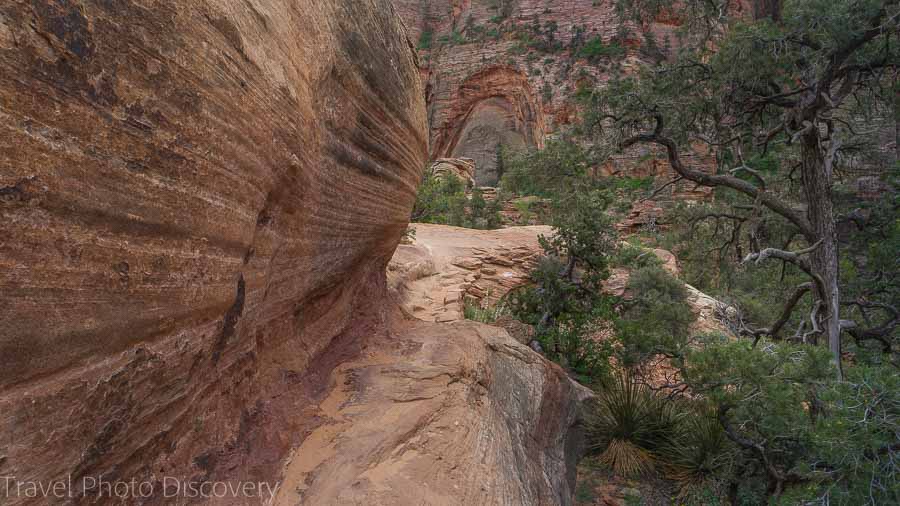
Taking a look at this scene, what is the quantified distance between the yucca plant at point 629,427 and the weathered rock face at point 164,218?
503 cm

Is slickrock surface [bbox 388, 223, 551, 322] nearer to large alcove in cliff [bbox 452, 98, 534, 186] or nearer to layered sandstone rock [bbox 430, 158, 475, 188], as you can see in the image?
layered sandstone rock [bbox 430, 158, 475, 188]

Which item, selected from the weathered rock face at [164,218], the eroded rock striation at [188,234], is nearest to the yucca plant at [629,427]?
the eroded rock striation at [188,234]

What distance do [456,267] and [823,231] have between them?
514 cm

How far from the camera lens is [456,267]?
8.19 meters

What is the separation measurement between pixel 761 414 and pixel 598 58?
22523 millimetres

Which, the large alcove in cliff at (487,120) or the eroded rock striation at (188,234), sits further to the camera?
the large alcove in cliff at (487,120)

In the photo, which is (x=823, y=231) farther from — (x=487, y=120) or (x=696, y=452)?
(x=487, y=120)

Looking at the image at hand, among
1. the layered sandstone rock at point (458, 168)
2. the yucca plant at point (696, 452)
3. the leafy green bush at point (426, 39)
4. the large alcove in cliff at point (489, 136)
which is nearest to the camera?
the yucca plant at point (696, 452)

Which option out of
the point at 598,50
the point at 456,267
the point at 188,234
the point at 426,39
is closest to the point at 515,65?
the point at 598,50

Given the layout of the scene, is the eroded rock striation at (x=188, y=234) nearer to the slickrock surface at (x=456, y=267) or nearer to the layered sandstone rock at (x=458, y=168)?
the slickrock surface at (x=456, y=267)

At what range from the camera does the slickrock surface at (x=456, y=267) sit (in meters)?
5.50

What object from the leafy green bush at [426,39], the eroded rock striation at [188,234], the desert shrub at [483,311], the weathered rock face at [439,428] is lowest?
the desert shrub at [483,311]

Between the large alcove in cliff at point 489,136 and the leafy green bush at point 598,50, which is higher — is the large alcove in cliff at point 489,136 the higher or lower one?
the lower one

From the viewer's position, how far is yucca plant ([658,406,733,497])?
5410mm
